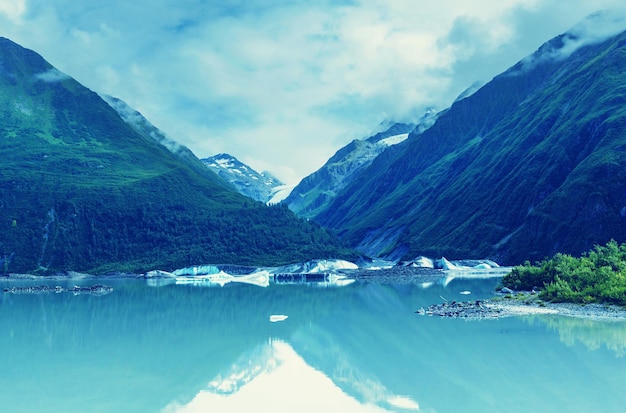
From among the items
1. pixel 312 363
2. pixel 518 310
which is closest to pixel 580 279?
pixel 518 310

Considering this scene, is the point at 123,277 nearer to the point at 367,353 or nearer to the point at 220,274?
the point at 220,274

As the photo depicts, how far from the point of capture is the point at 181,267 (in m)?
159

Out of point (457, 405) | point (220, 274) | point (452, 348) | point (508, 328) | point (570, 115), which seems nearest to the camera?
point (457, 405)

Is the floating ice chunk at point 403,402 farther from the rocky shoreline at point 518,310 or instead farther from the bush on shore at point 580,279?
the bush on shore at point 580,279

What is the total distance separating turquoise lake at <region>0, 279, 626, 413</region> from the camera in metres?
27.2

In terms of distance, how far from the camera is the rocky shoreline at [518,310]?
50.2 metres

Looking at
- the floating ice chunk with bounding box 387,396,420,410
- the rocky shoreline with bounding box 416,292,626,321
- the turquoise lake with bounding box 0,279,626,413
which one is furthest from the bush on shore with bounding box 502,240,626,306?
the floating ice chunk with bounding box 387,396,420,410

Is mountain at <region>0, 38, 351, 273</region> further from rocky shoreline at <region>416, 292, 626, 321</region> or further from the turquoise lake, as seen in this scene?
rocky shoreline at <region>416, 292, 626, 321</region>

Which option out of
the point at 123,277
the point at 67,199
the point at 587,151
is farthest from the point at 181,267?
the point at 587,151

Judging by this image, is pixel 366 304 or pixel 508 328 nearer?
pixel 508 328

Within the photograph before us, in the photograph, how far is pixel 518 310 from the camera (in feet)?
177

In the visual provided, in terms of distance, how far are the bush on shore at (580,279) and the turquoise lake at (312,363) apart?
9196 mm

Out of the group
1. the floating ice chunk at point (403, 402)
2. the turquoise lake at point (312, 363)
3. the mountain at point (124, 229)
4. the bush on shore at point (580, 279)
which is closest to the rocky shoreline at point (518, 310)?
the bush on shore at point (580, 279)

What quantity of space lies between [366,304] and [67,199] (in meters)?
124
